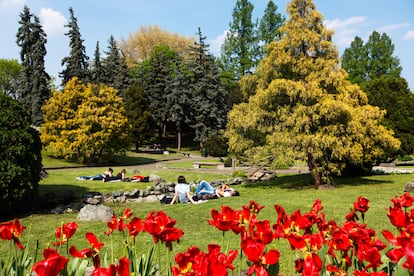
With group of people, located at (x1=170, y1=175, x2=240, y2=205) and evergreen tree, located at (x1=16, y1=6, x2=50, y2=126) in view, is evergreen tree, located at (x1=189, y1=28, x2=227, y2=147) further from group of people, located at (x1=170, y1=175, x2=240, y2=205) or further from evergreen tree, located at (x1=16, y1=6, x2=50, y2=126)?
group of people, located at (x1=170, y1=175, x2=240, y2=205)

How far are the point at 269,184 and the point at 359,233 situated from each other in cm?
1497

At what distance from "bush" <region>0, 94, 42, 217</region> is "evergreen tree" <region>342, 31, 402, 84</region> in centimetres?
4613

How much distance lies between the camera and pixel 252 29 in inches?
1809

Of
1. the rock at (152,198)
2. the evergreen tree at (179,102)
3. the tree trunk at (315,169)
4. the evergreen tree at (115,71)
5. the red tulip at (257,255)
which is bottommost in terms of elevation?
the rock at (152,198)

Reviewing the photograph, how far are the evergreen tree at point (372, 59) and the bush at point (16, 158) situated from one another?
1816 inches

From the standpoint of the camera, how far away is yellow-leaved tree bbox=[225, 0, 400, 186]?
1371 centimetres

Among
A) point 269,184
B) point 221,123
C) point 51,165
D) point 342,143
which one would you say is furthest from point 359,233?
point 221,123

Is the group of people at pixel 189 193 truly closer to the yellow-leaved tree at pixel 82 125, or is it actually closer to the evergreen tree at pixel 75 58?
the yellow-leaved tree at pixel 82 125

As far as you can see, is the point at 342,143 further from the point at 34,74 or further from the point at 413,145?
the point at 34,74

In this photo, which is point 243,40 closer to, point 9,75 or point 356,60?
point 356,60

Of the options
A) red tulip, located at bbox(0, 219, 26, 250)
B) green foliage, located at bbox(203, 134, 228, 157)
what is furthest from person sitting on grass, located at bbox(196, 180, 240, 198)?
green foliage, located at bbox(203, 134, 228, 157)

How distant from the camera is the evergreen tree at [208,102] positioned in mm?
43188

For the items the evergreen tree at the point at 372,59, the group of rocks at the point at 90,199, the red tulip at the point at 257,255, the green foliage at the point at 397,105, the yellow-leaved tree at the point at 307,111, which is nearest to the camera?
the red tulip at the point at 257,255

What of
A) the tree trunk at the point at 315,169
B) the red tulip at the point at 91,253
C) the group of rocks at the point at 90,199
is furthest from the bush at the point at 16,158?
the tree trunk at the point at 315,169
